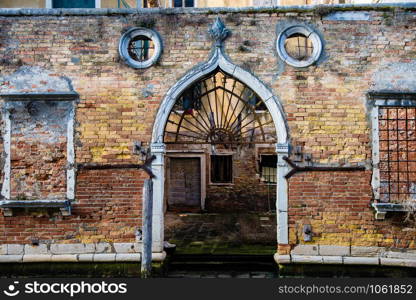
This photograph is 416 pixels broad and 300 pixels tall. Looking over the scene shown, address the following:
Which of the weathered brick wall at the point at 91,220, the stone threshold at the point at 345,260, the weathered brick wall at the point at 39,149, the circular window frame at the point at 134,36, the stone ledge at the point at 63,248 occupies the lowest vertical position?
the stone threshold at the point at 345,260

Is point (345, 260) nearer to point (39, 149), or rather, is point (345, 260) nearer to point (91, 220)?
point (91, 220)

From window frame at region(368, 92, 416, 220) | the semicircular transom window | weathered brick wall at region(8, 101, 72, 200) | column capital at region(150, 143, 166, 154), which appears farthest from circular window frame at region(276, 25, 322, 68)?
weathered brick wall at region(8, 101, 72, 200)

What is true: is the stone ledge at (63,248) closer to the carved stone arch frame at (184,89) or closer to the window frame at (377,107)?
the carved stone arch frame at (184,89)

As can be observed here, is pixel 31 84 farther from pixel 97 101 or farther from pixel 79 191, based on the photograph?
pixel 79 191

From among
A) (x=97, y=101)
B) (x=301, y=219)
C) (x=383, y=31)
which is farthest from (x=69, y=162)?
(x=383, y=31)

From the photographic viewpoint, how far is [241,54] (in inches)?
240

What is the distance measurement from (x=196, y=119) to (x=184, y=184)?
255 inches

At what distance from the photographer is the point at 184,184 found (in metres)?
12.3

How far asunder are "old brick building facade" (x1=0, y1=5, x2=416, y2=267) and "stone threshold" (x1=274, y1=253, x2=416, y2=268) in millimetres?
33

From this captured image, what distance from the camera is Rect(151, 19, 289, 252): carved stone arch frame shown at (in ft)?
19.7

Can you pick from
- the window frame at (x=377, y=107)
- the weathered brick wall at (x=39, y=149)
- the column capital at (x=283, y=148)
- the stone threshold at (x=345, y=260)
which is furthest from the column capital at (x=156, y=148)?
the window frame at (x=377, y=107)

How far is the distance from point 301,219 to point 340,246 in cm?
79

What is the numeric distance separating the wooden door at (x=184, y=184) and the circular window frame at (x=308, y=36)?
22.2ft

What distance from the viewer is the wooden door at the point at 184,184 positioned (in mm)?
12219
